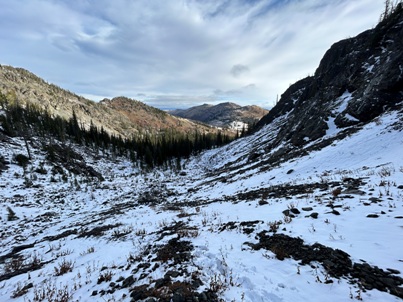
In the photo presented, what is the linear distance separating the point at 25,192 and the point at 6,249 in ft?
51.8

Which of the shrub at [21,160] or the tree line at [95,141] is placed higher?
the tree line at [95,141]

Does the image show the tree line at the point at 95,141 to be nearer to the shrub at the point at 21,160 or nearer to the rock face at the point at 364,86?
the shrub at the point at 21,160

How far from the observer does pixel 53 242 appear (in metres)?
10.6

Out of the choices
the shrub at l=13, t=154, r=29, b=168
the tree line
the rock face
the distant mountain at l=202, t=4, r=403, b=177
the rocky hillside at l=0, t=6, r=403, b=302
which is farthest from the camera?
the tree line

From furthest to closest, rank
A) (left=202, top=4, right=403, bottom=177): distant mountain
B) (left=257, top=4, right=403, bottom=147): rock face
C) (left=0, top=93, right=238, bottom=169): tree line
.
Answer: (left=0, top=93, right=238, bottom=169): tree line, (left=257, top=4, right=403, bottom=147): rock face, (left=202, top=4, right=403, bottom=177): distant mountain

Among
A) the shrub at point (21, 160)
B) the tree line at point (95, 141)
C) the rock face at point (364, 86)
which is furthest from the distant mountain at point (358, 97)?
the tree line at point (95, 141)

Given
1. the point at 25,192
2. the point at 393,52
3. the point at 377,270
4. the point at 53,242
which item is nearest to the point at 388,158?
the point at 377,270

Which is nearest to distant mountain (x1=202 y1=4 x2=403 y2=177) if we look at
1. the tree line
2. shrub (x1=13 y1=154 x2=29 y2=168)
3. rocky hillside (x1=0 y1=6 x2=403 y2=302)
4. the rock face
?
the rock face

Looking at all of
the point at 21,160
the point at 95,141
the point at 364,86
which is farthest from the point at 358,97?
the point at 95,141

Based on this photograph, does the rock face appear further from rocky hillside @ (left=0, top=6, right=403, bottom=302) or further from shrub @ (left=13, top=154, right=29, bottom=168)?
shrub @ (left=13, top=154, right=29, bottom=168)

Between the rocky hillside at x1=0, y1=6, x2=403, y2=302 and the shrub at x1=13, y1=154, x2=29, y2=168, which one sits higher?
the shrub at x1=13, y1=154, x2=29, y2=168

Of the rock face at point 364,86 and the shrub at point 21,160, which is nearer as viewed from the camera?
the rock face at point 364,86

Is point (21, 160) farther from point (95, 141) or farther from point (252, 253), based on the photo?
point (95, 141)

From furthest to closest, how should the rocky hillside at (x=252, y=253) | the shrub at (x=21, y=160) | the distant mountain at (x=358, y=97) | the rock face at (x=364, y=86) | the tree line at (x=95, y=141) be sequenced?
1. the tree line at (x=95, y=141)
2. the shrub at (x=21, y=160)
3. the rock face at (x=364, y=86)
4. the distant mountain at (x=358, y=97)
5. the rocky hillside at (x=252, y=253)
